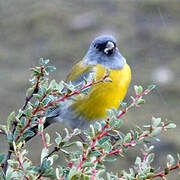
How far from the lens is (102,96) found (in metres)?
2.32

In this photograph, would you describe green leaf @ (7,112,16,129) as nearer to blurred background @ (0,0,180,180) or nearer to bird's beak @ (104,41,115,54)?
bird's beak @ (104,41,115,54)

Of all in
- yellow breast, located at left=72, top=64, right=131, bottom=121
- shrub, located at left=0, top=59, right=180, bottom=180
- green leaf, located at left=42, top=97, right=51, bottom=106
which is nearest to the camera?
shrub, located at left=0, top=59, right=180, bottom=180

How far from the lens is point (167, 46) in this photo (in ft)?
13.9

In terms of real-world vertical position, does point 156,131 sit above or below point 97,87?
below

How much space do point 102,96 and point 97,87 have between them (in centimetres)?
5

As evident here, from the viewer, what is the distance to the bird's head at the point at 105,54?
2.40 metres

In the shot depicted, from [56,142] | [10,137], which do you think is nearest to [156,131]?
[56,142]

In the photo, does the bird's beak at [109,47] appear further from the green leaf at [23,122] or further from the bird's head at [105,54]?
the green leaf at [23,122]

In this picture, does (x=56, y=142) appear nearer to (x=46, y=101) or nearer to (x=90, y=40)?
(x=46, y=101)

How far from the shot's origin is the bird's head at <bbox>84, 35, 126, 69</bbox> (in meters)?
2.40

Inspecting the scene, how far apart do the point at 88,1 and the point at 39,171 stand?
12.6ft

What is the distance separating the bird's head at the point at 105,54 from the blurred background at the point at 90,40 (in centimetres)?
111

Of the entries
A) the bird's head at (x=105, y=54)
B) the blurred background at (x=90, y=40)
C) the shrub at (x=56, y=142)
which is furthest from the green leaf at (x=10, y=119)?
the blurred background at (x=90, y=40)

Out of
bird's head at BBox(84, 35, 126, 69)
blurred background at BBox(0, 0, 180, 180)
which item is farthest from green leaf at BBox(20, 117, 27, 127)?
blurred background at BBox(0, 0, 180, 180)
